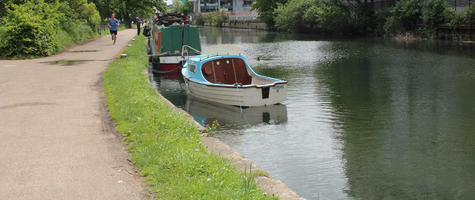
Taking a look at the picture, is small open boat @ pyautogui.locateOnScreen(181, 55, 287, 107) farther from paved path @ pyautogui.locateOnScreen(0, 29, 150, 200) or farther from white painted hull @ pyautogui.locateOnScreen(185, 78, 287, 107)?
paved path @ pyautogui.locateOnScreen(0, 29, 150, 200)

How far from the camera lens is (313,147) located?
10.9m

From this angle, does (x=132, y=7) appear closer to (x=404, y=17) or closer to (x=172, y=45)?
(x=404, y=17)

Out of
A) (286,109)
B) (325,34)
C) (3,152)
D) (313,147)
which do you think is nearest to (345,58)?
(286,109)

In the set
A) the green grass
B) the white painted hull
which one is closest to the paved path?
the green grass

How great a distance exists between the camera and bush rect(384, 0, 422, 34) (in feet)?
156

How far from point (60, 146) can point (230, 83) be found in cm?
949

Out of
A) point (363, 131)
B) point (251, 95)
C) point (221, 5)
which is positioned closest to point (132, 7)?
point (251, 95)

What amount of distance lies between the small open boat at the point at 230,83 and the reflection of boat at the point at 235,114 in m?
0.19

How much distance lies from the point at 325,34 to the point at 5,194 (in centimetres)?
5739

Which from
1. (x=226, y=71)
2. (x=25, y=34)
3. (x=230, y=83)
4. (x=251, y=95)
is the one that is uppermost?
(x=25, y=34)

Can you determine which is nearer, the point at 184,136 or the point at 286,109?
the point at 184,136

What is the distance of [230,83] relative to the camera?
1709cm

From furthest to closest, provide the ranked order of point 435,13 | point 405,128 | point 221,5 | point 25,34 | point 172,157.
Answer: point 221,5 → point 435,13 → point 25,34 → point 405,128 → point 172,157

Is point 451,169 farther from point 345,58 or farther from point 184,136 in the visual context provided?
point 345,58
